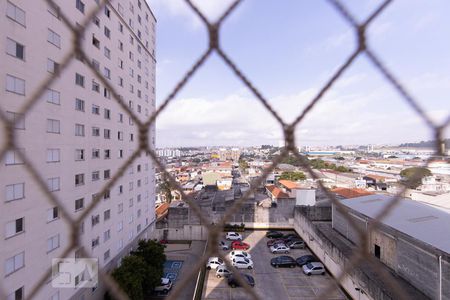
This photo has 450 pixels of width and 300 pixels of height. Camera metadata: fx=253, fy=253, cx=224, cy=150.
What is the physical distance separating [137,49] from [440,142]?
7.18 meters

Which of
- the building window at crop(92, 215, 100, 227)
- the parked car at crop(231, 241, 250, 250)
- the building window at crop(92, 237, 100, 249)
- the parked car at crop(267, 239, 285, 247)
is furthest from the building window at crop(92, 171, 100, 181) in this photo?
the parked car at crop(267, 239, 285, 247)

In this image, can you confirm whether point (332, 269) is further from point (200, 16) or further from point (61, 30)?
point (61, 30)

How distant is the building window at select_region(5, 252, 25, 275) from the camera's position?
2.80 metres

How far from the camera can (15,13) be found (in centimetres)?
293

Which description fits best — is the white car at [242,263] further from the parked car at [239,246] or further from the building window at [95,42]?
the building window at [95,42]

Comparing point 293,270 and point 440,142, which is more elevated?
point 440,142

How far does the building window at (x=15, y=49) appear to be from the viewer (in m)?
2.83

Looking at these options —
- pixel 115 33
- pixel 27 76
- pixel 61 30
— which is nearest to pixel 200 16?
pixel 27 76

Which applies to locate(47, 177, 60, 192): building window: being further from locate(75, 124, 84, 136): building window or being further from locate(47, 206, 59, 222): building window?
locate(75, 124, 84, 136): building window

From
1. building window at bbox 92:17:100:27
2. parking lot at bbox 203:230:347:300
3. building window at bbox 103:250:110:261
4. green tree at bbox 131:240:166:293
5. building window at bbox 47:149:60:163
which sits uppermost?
building window at bbox 92:17:100:27

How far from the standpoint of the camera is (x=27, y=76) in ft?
10.1

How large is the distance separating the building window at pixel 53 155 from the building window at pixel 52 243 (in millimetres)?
1061

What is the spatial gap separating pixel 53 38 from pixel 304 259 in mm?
6746

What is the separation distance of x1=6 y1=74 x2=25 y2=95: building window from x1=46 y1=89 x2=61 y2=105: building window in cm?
44
